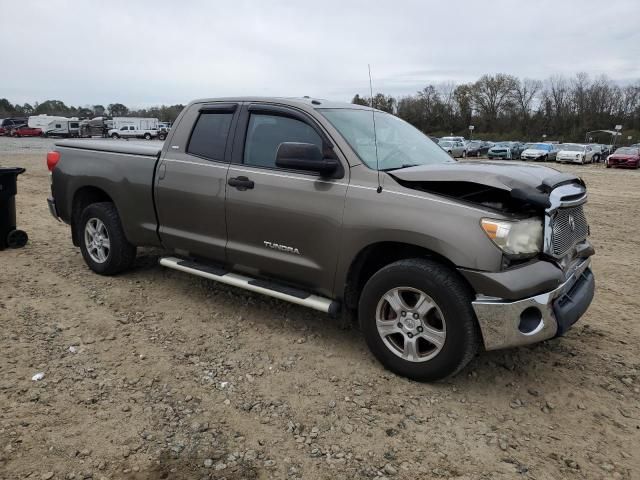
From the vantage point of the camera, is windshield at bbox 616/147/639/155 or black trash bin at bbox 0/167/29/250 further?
windshield at bbox 616/147/639/155

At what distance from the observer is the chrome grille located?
3.34 metres

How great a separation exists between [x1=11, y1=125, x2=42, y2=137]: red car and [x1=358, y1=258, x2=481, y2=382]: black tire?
58.5m

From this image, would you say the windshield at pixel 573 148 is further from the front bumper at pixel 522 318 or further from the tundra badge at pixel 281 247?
the tundra badge at pixel 281 247

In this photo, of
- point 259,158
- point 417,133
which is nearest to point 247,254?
point 259,158

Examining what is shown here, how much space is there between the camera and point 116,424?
2992 millimetres

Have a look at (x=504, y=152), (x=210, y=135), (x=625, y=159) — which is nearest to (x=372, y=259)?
(x=210, y=135)

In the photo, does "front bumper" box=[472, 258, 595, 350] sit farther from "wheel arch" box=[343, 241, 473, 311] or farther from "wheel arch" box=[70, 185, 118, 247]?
"wheel arch" box=[70, 185, 118, 247]

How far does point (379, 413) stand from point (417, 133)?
106 inches

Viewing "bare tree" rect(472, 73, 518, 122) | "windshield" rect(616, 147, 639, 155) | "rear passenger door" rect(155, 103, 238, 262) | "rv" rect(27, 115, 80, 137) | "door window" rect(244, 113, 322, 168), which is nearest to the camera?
"door window" rect(244, 113, 322, 168)

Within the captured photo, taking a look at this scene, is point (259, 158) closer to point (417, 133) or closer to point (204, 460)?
point (417, 133)

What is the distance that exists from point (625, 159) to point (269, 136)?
111 feet

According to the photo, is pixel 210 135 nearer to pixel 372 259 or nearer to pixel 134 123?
pixel 372 259

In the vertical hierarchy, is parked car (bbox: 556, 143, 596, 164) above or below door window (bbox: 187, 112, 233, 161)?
above

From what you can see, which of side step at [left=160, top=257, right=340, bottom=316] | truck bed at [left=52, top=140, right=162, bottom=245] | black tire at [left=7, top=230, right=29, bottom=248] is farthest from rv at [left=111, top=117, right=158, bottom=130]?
side step at [left=160, top=257, right=340, bottom=316]
